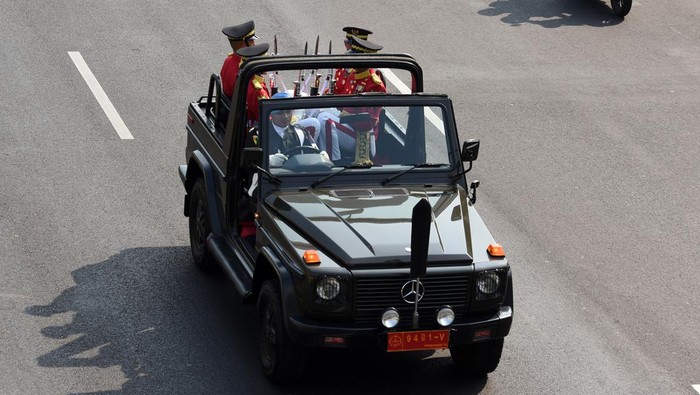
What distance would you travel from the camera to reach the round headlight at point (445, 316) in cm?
908

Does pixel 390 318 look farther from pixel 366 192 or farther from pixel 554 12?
pixel 554 12

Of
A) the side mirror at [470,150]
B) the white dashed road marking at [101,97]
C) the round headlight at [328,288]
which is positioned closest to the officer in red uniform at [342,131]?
the side mirror at [470,150]

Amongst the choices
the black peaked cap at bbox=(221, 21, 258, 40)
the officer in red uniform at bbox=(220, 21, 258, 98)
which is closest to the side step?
the officer in red uniform at bbox=(220, 21, 258, 98)

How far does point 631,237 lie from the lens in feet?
43.4

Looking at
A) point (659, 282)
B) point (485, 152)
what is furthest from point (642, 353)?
point (485, 152)

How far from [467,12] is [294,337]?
504 inches

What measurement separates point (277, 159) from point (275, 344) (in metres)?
1.57

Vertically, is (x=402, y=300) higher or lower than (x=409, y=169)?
lower

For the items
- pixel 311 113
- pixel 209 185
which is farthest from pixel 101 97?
pixel 311 113

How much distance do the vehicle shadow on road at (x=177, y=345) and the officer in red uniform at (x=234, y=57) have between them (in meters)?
1.79

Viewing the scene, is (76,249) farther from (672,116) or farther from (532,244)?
(672,116)

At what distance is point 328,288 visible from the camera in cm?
895

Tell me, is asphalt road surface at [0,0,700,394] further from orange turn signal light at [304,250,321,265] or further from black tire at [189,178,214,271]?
orange turn signal light at [304,250,321,265]

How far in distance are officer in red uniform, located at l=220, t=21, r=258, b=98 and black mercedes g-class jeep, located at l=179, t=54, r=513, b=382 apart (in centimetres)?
53
